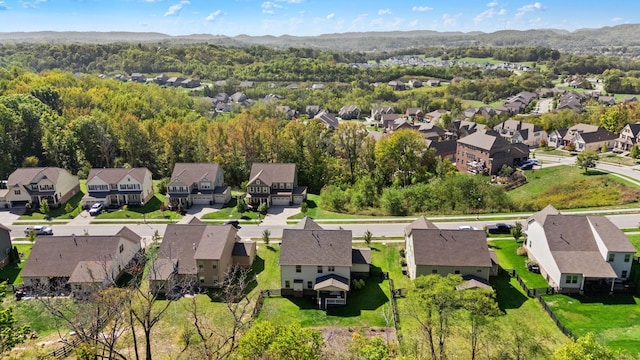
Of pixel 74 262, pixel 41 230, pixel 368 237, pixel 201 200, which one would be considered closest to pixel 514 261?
pixel 368 237

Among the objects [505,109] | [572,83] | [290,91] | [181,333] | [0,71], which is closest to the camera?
[181,333]

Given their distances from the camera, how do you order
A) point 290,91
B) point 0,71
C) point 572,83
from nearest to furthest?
point 0,71 → point 290,91 → point 572,83

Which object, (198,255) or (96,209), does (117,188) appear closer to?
(96,209)

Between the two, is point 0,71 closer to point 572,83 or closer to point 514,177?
point 514,177

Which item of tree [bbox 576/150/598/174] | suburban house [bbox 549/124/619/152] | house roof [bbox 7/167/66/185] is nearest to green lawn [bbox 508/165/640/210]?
tree [bbox 576/150/598/174]

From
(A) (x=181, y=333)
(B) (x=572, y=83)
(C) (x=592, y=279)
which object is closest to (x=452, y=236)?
(C) (x=592, y=279)

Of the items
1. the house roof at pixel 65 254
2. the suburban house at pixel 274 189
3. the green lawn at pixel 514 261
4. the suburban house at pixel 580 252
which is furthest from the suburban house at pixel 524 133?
the house roof at pixel 65 254

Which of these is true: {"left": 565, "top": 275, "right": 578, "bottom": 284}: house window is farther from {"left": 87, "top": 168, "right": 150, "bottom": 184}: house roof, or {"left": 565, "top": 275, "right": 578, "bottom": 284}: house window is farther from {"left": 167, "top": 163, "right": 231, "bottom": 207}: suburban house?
{"left": 87, "top": 168, "right": 150, "bottom": 184}: house roof
